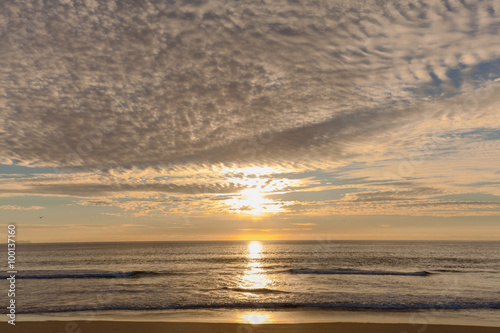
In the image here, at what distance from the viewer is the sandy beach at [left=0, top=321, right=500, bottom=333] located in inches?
700

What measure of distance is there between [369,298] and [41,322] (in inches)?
959

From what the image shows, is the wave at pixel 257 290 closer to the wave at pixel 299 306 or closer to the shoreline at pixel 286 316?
the wave at pixel 299 306

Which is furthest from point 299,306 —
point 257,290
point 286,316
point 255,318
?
point 257,290

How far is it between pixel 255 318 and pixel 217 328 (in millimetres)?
3435

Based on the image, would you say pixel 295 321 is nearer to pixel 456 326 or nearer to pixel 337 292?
pixel 456 326

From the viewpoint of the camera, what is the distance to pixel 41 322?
1934 cm

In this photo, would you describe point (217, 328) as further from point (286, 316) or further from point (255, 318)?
point (286, 316)

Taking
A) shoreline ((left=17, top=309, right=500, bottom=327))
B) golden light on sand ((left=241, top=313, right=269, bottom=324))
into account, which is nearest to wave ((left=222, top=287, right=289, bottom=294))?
shoreline ((left=17, top=309, right=500, bottom=327))

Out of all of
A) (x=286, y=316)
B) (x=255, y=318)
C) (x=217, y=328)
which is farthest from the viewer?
(x=286, y=316)

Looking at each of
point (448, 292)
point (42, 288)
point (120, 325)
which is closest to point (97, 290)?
point (42, 288)

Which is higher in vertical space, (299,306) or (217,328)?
(299,306)

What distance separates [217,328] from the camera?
18266 millimetres

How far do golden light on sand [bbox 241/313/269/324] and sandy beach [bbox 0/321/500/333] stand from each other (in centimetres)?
113

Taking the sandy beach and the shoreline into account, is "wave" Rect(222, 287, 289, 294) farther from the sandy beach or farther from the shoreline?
the sandy beach
